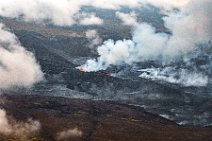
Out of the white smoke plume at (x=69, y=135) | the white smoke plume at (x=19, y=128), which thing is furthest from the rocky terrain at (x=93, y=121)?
the white smoke plume at (x=19, y=128)

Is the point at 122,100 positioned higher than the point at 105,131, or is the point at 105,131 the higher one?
the point at 122,100

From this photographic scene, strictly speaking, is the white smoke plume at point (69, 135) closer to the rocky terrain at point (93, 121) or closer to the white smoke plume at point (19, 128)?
the rocky terrain at point (93, 121)

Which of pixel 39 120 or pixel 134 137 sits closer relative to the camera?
pixel 134 137

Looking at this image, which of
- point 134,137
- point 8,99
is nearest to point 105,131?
point 134,137

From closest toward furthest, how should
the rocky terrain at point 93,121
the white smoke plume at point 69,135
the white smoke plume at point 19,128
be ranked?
the white smoke plume at point 69,135
the rocky terrain at point 93,121
the white smoke plume at point 19,128

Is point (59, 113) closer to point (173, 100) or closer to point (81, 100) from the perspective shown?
point (81, 100)

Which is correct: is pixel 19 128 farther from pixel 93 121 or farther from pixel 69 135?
pixel 93 121
